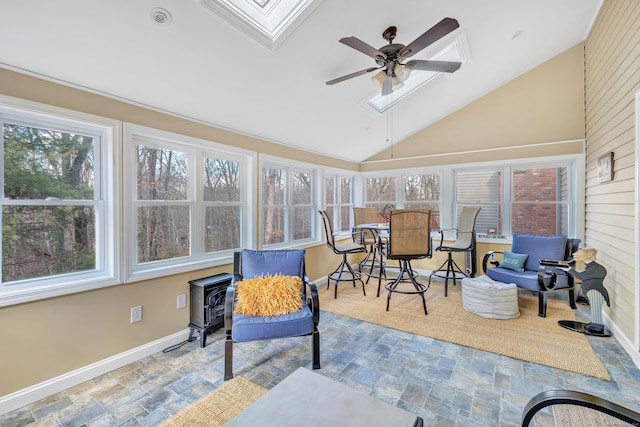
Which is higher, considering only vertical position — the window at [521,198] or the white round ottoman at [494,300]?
the window at [521,198]

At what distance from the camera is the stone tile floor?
6.24ft

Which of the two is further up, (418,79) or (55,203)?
(418,79)

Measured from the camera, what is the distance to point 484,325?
322 centimetres

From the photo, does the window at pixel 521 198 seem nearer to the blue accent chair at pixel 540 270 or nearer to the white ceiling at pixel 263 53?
the blue accent chair at pixel 540 270

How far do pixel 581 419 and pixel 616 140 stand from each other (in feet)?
9.00

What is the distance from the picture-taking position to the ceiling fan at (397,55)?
2045 mm

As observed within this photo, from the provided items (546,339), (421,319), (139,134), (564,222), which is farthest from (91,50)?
(564,222)

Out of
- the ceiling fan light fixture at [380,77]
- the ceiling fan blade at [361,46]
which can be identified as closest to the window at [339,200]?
the ceiling fan light fixture at [380,77]

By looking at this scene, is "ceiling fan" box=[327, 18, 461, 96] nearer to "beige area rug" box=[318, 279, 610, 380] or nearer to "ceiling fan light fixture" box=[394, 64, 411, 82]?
"ceiling fan light fixture" box=[394, 64, 411, 82]

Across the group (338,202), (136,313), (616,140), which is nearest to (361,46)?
(616,140)

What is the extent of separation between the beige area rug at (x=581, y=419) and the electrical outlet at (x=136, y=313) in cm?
330

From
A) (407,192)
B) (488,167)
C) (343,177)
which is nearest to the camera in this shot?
(488,167)

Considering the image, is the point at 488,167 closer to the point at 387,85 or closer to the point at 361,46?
the point at 387,85

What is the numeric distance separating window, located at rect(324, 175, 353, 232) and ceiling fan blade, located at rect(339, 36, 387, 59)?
301 cm
